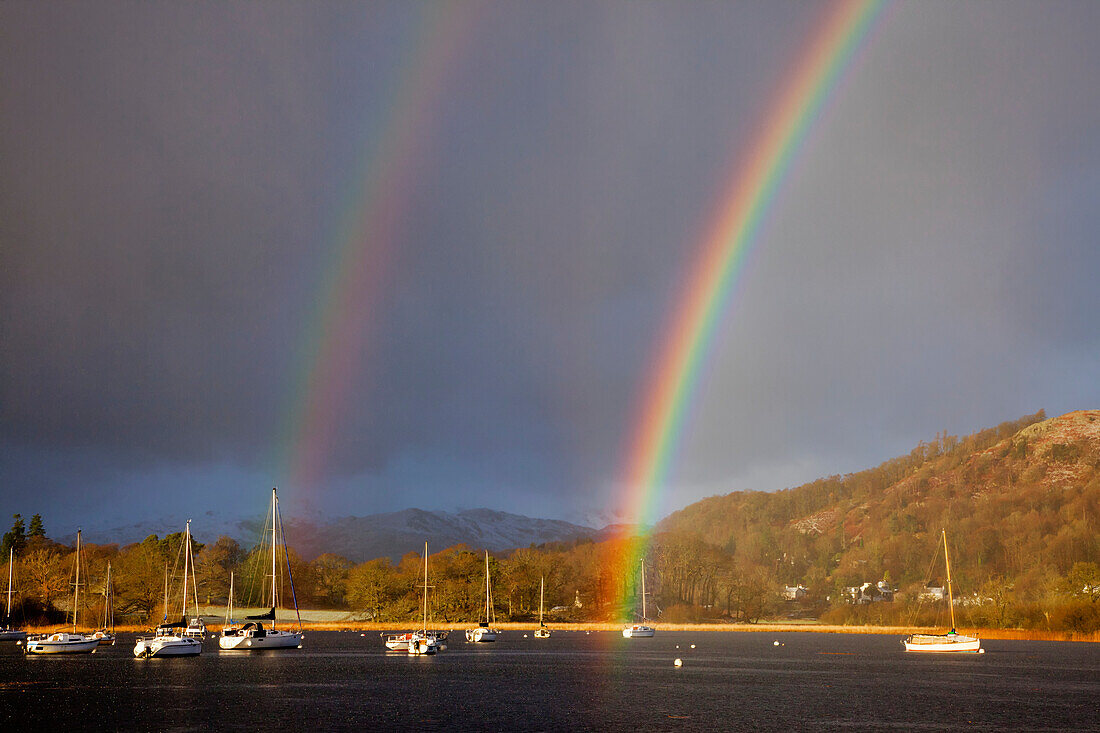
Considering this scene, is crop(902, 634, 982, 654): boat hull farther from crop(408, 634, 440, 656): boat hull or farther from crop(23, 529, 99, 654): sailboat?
crop(23, 529, 99, 654): sailboat

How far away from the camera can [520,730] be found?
223ft

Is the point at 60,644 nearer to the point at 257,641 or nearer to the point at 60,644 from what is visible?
the point at 60,644

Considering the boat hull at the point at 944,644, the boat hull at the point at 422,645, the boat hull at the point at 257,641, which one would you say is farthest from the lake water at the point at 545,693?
the boat hull at the point at 944,644

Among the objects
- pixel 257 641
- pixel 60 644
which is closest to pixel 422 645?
pixel 257 641

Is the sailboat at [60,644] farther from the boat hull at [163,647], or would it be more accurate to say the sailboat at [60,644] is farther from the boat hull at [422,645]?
the boat hull at [422,645]

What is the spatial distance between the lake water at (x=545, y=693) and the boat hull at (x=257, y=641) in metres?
4.17

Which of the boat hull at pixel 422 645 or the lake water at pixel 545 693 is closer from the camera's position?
the lake water at pixel 545 693

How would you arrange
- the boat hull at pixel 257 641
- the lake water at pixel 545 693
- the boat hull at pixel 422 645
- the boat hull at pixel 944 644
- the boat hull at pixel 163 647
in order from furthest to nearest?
the boat hull at pixel 944 644 < the boat hull at pixel 257 641 < the boat hull at pixel 422 645 < the boat hull at pixel 163 647 < the lake water at pixel 545 693

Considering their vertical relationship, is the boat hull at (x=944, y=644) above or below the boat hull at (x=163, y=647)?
below

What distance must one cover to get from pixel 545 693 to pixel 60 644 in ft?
338

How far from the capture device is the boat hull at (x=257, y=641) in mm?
168250

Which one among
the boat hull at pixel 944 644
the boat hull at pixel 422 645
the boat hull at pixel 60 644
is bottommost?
the boat hull at pixel 944 644

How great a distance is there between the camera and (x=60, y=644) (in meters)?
161

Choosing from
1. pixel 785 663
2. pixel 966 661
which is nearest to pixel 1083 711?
pixel 785 663
